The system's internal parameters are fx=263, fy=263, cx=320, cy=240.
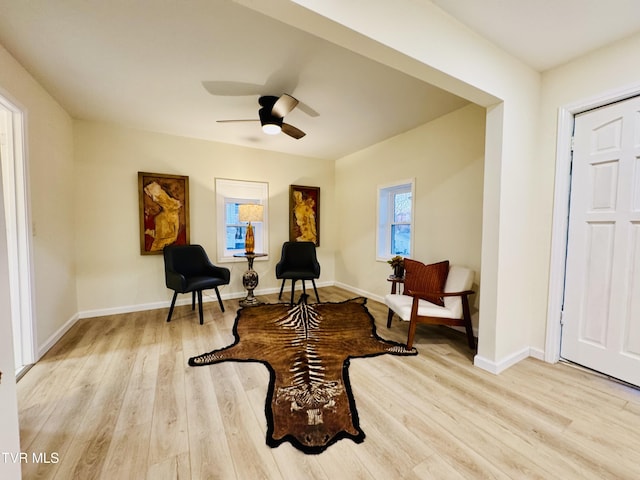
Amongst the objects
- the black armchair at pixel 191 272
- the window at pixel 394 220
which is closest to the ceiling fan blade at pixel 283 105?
the window at pixel 394 220

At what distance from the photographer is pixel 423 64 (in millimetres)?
1553

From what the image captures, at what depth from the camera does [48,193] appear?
8.41ft

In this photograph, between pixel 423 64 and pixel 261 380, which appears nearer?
pixel 423 64

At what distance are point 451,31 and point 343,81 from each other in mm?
927

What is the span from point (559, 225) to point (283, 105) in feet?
8.36

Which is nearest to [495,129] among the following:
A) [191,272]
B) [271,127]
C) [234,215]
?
[271,127]

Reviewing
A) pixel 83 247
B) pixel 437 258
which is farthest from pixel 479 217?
pixel 83 247

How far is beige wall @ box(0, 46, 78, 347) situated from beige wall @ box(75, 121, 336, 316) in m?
0.17

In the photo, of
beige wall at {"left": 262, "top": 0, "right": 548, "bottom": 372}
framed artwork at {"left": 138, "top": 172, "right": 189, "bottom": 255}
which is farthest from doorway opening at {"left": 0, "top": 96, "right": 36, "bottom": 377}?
beige wall at {"left": 262, "top": 0, "right": 548, "bottom": 372}

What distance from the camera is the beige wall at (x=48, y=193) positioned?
7.17 ft

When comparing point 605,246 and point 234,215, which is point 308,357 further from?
point 234,215

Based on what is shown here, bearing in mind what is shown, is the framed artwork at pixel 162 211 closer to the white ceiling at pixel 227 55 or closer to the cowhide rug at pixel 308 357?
the white ceiling at pixel 227 55

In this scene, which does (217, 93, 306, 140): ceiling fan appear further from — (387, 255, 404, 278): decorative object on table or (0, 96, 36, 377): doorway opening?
(387, 255, 404, 278): decorative object on table

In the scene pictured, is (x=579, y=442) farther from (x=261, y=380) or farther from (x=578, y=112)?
(x=578, y=112)
